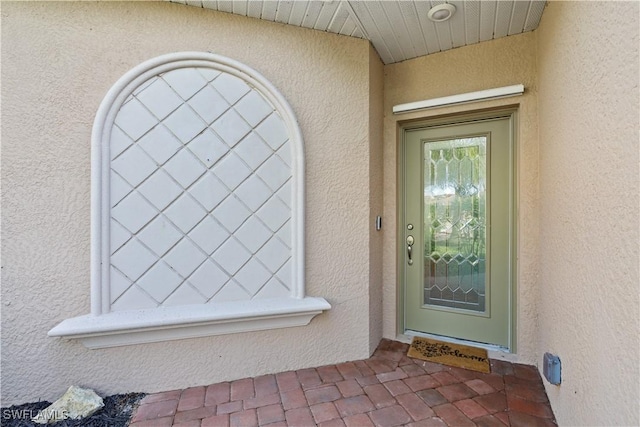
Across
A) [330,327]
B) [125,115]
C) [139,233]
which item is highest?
[125,115]

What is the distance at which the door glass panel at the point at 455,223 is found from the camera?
2.78 m

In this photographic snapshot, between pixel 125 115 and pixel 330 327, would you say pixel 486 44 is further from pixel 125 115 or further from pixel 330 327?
pixel 125 115

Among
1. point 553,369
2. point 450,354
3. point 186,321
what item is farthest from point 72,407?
point 553,369

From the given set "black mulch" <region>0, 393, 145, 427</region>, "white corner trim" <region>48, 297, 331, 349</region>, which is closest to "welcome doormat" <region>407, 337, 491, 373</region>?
"white corner trim" <region>48, 297, 331, 349</region>

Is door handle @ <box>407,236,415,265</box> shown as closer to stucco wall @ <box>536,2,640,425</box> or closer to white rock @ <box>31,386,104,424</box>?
stucco wall @ <box>536,2,640,425</box>

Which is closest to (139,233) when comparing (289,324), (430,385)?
(289,324)

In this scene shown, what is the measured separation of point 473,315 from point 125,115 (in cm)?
340

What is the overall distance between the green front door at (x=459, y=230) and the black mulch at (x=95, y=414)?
2470 millimetres

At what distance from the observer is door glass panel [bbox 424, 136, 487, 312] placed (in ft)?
9.12

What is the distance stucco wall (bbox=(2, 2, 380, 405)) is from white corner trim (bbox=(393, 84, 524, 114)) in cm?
77

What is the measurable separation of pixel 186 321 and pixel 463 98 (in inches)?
114

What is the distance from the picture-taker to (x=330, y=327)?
99.1 inches

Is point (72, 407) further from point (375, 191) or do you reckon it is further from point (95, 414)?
point (375, 191)

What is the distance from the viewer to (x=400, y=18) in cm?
228
